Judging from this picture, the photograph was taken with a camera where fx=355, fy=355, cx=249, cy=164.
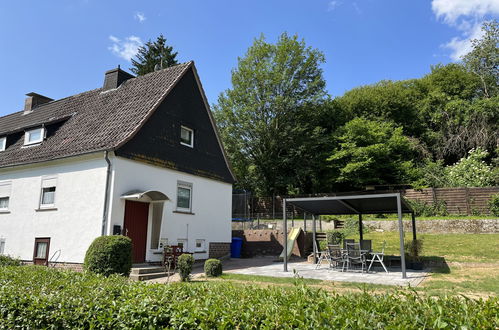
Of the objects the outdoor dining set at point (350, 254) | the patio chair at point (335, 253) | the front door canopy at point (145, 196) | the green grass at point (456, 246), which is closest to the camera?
the outdoor dining set at point (350, 254)

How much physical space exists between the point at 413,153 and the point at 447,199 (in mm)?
10632

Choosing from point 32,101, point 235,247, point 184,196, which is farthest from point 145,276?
point 32,101

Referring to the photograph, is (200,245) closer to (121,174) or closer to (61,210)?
(121,174)

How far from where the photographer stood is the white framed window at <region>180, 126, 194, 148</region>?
16.3 metres

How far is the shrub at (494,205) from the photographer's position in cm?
2228

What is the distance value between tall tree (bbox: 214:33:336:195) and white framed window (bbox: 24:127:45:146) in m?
19.1

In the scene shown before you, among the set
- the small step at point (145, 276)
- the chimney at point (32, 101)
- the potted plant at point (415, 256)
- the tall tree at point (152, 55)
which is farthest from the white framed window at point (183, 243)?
the tall tree at point (152, 55)

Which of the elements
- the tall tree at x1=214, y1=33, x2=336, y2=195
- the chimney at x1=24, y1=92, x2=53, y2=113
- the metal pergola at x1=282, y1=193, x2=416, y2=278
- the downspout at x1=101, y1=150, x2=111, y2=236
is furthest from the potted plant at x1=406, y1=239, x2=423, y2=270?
the chimney at x1=24, y1=92, x2=53, y2=113

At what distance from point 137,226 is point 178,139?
4348mm

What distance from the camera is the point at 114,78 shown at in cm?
1789

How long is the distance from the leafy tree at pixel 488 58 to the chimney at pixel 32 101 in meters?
38.3

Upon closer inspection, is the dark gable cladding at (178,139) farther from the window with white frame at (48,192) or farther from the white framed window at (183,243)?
the window with white frame at (48,192)

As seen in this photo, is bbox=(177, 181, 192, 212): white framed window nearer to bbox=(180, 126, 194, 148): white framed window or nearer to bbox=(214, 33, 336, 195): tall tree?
bbox=(180, 126, 194, 148): white framed window

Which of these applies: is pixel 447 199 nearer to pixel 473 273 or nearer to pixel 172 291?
pixel 473 273
